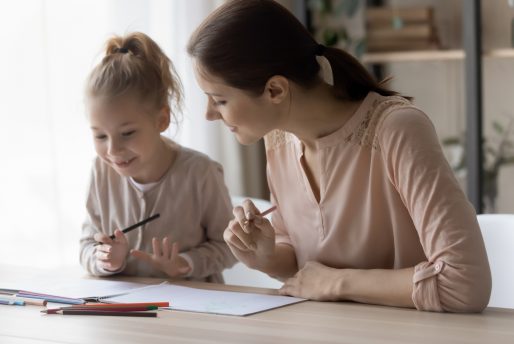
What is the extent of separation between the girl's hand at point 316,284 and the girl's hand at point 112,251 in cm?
38

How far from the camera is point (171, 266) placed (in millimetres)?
1748

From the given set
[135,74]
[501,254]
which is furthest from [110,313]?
[501,254]

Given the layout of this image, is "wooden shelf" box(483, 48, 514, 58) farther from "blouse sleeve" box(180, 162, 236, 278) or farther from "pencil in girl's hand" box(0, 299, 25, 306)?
"pencil in girl's hand" box(0, 299, 25, 306)

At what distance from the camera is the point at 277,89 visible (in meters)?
1.51

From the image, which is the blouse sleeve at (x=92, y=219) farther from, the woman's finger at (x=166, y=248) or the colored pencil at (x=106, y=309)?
the colored pencil at (x=106, y=309)

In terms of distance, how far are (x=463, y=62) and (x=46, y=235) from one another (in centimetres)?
168

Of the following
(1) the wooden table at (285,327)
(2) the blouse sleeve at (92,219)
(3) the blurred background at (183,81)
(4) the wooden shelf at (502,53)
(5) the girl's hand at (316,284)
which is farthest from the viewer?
(4) the wooden shelf at (502,53)

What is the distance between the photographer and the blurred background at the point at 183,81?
260 cm

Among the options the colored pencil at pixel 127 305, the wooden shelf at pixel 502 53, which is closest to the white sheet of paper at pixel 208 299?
the colored pencil at pixel 127 305

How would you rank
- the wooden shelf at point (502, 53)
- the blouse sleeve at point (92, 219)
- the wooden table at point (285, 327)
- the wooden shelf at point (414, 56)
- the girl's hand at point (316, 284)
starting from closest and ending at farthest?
the wooden table at point (285, 327)
the girl's hand at point (316, 284)
the blouse sleeve at point (92, 219)
the wooden shelf at point (502, 53)
the wooden shelf at point (414, 56)

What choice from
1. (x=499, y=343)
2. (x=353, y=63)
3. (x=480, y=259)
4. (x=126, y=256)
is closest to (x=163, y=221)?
(x=126, y=256)

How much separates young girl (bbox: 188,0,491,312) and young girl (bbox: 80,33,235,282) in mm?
272

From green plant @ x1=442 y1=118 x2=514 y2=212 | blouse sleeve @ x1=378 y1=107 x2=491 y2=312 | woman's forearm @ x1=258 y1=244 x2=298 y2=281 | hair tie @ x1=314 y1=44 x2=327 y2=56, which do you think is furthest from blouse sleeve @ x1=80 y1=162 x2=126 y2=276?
green plant @ x1=442 y1=118 x2=514 y2=212

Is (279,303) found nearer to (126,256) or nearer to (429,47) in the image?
(126,256)
